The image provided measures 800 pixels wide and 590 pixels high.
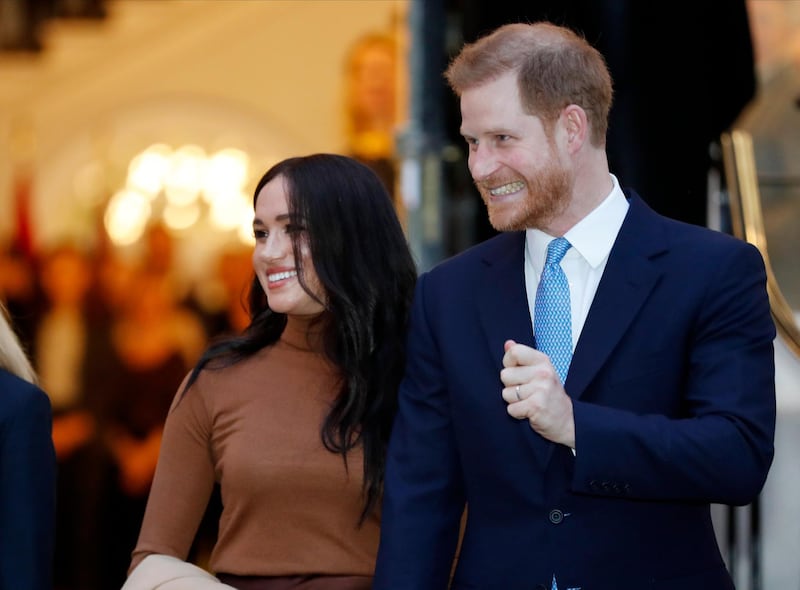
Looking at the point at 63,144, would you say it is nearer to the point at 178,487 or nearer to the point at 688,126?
the point at 688,126

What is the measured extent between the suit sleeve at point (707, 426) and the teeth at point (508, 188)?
352 mm

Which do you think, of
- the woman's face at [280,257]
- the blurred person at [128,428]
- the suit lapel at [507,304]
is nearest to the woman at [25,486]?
the woman's face at [280,257]

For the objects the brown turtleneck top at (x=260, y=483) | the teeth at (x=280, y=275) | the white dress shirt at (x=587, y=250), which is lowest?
the brown turtleneck top at (x=260, y=483)

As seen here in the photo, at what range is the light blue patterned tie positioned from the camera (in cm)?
261

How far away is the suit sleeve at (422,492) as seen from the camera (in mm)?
2705

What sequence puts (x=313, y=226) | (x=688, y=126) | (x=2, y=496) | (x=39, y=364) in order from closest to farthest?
(x=2, y=496) → (x=313, y=226) → (x=688, y=126) → (x=39, y=364)

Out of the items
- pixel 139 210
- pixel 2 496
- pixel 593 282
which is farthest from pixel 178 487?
A: pixel 139 210

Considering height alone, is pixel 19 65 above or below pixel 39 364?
above

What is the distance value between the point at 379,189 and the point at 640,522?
3.43ft

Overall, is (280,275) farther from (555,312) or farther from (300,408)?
(555,312)

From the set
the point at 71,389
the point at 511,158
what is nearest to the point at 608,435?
the point at 511,158

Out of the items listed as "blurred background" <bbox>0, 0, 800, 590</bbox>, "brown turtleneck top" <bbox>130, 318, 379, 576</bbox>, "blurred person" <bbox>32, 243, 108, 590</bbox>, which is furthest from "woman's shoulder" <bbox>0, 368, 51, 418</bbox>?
"blurred person" <bbox>32, 243, 108, 590</bbox>

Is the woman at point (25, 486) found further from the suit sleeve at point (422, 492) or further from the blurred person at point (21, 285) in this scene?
the blurred person at point (21, 285)

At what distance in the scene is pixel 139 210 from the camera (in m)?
14.4
